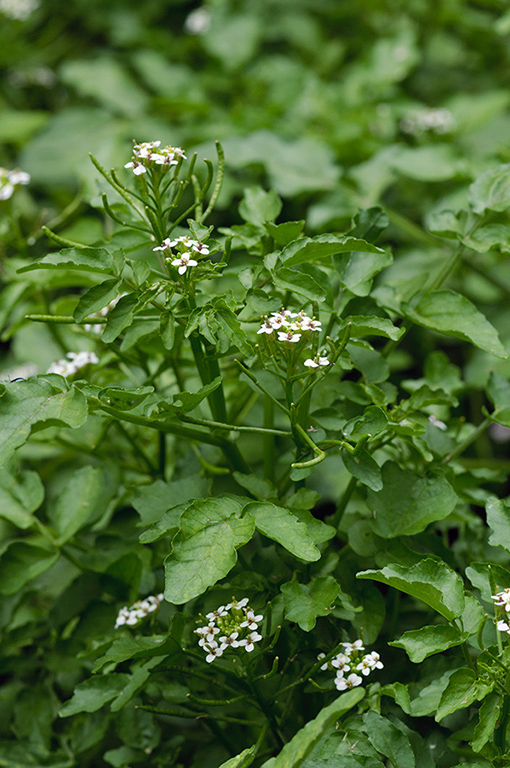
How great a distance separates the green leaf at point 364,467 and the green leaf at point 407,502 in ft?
0.36

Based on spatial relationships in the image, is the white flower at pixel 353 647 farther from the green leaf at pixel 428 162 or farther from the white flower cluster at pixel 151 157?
the green leaf at pixel 428 162

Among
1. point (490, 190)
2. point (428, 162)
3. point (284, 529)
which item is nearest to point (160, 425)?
point (284, 529)

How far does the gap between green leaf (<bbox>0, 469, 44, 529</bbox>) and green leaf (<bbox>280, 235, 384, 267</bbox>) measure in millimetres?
510

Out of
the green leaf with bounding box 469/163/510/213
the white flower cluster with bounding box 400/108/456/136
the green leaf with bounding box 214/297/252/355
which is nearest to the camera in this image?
the green leaf with bounding box 214/297/252/355

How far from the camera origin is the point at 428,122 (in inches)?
71.2

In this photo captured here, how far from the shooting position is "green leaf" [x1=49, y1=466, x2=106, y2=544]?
3.34 ft

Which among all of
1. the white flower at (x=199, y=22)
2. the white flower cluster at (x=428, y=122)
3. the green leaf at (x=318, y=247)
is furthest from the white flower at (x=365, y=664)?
the white flower at (x=199, y=22)

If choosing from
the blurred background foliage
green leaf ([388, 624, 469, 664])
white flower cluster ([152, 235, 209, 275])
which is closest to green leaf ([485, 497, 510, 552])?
green leaf ([388, 624, 469, 664])

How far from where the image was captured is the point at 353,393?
0.91 metres

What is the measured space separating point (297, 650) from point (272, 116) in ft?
4.74

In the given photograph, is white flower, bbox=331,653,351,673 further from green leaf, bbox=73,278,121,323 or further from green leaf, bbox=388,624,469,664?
green leaf, bbox=73,278,121,323

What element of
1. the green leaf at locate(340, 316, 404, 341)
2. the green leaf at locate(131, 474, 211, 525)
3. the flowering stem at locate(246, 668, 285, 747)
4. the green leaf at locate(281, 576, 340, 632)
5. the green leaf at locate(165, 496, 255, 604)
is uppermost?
the green leaf at locate(340, 316, 404, 341)

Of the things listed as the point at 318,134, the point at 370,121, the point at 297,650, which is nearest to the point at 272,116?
the point at 318,134

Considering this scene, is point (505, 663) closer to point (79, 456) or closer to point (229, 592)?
point (229, 592)
